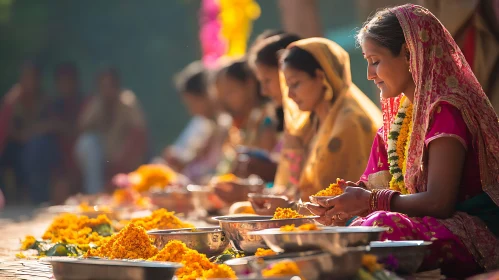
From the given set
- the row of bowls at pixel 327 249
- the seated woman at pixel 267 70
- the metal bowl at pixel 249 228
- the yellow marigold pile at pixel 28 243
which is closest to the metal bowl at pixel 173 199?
the seated woman at pixel 267 70

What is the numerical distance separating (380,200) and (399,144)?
592 mm

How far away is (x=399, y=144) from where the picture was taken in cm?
513

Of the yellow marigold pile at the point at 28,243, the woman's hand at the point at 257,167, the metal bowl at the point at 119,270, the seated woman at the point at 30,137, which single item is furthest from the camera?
the seated woman at the point at 30,137

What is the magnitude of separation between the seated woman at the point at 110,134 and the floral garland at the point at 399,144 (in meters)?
12.0

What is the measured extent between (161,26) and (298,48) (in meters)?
19.0

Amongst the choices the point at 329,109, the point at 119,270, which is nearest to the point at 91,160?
the point at 329,109

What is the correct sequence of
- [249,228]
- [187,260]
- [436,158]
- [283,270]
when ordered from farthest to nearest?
[249,228] < [436,158] < [187,260] < [283,270]

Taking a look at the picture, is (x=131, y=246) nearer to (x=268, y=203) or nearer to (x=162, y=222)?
(x=162, y=222)

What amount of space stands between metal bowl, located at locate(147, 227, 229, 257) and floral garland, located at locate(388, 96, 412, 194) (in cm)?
100

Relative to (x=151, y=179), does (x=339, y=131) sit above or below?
below

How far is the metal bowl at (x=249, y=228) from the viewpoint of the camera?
4645 mm

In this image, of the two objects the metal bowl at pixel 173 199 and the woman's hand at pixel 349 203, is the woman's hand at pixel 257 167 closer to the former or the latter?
the metal bowl at pixel 173 199

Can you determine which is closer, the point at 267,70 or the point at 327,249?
the point at 327,249

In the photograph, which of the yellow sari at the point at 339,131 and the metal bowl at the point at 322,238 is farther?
the yellow sari at the point at 339,131
